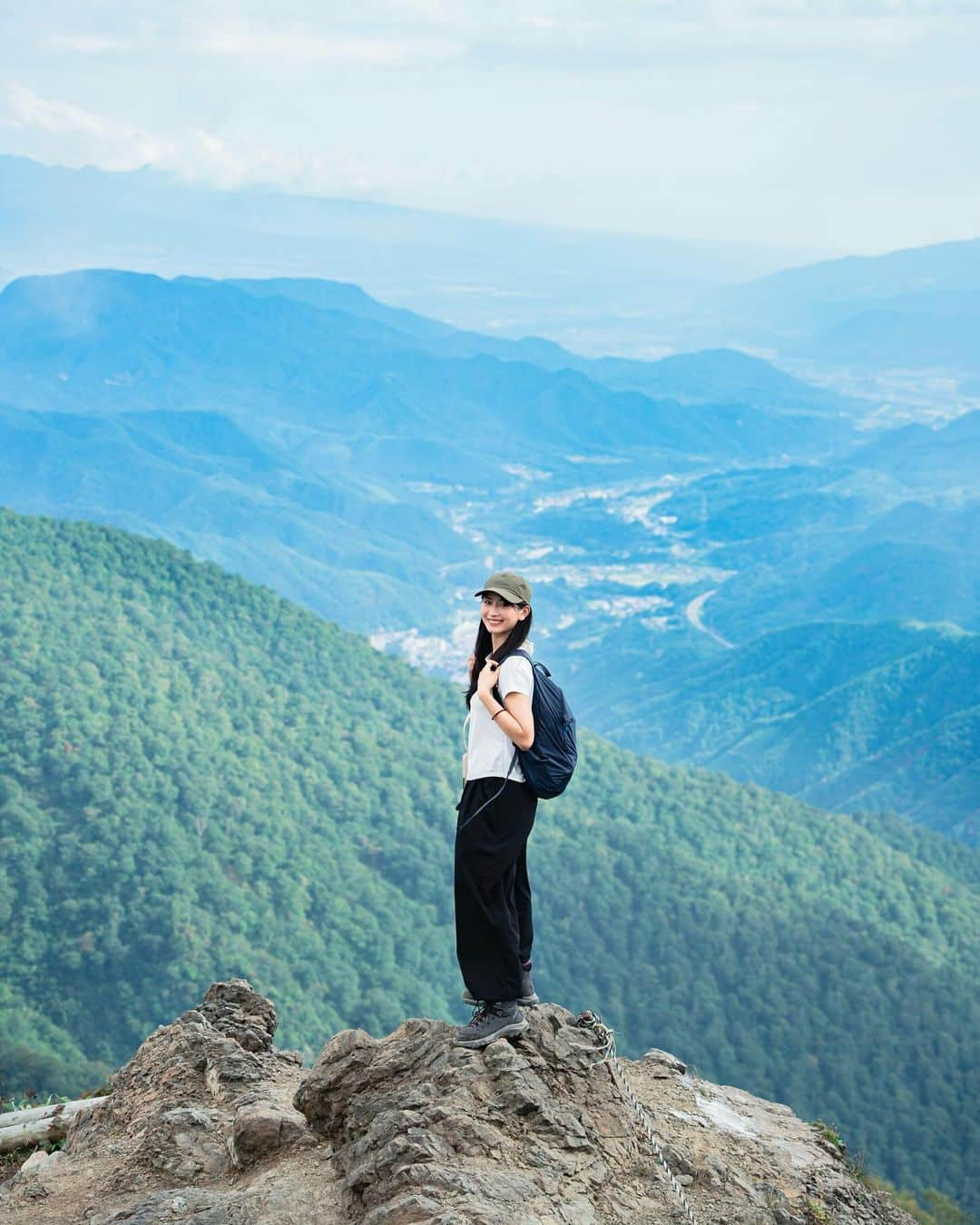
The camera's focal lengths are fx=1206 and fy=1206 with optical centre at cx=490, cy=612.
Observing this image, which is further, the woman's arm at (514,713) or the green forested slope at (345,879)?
the green forested slope at (345,879)

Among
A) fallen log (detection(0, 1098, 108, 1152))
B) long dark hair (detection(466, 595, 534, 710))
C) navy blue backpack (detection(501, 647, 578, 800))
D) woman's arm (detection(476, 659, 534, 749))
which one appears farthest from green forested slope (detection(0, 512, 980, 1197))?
woman's arm (detection(476, 659, 534, 749))

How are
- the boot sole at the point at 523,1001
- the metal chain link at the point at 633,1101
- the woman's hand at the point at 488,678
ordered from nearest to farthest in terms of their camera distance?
the metal chain link at the point at 633,1101
the woman's hand at the point at 488,678
the boot sole at the point at 523,1001

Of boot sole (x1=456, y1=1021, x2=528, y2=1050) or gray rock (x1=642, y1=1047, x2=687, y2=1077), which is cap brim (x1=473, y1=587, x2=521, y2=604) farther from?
gray rock (x1=642, y1=1047, x2=687, y2=1077)

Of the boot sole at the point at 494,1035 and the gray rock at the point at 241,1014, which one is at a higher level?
the gray rock at the point at 241,1014

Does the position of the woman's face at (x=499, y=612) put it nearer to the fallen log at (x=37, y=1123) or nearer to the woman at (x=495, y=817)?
the woman at (x=495, y=817)

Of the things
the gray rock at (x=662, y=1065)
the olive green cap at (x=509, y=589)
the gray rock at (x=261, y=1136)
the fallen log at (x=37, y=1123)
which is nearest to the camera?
the olive green cap at (x=509, y=589)

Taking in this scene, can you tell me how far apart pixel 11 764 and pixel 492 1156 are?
49355 mm

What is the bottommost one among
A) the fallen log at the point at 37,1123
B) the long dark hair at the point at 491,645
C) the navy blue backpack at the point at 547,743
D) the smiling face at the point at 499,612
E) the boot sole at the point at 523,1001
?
the fallen log at the point at 37,1123

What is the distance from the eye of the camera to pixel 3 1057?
34500mm

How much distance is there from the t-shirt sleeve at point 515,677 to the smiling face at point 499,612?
0.24 meters

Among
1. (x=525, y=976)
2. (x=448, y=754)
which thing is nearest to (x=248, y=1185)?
(x=525, y=976)

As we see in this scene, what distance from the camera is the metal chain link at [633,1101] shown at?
8.45m

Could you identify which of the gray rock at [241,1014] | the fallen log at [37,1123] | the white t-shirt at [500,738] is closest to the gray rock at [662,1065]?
the gray rock at [241,1014]

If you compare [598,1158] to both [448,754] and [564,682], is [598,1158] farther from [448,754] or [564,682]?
[564,682]
